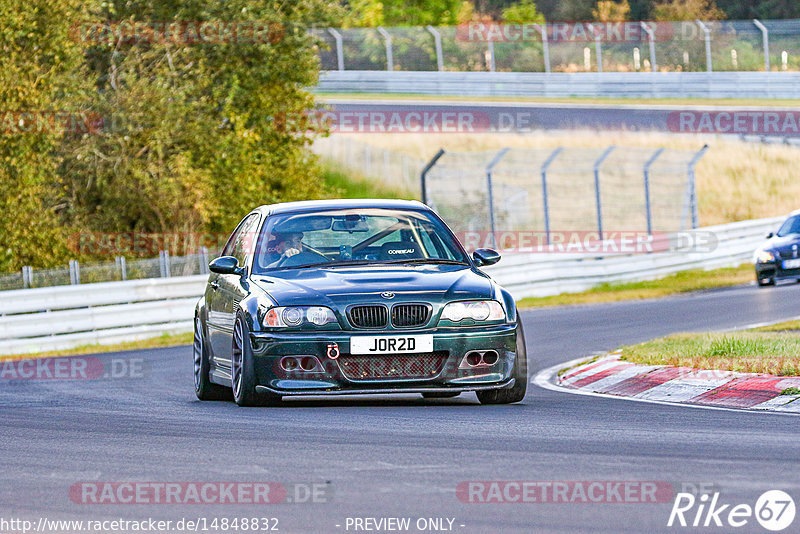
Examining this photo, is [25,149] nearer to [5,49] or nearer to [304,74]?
[5,49]

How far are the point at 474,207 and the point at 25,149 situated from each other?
13009mm

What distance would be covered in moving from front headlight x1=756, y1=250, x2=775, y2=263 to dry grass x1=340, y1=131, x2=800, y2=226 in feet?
46.9

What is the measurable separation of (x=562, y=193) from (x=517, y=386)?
29130 millimetres

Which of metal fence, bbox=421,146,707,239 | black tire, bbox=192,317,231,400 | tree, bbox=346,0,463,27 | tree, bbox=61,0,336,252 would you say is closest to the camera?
black tire, bbox=192,317,231,400

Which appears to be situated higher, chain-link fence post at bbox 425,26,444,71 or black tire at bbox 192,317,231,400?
chain-link fence post at bbox 425,26,444,71

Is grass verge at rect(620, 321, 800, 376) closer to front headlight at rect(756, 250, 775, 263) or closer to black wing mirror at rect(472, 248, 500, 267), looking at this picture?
black wing mirror at rect(472, 248, 500, 267)

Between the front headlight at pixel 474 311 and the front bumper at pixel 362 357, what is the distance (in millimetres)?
70

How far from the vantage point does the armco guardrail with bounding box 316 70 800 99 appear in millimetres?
44812

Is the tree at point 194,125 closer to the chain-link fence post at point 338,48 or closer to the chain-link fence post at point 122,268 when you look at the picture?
the chain-link fence post at point 122,268

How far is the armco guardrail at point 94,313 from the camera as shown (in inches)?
844

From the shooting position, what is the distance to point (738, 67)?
46125 mm

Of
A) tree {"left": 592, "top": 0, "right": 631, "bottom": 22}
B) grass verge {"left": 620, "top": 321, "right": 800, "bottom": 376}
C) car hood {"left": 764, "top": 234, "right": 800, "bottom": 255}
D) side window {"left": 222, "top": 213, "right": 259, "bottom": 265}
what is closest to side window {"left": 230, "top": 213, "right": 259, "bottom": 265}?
side window {"left": 222, "top": 213, "right": 259, "bottom": 265}

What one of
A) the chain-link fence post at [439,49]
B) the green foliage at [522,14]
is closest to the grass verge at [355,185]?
the chain-link fence post at [439,49]

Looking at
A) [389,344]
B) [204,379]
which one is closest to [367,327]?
[389,344]
